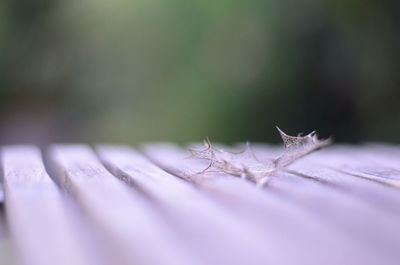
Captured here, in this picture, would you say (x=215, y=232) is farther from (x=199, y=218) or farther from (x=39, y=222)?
(x=39, y=222)

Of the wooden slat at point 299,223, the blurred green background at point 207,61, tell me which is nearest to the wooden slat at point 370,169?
the wooden slat at point 299,223

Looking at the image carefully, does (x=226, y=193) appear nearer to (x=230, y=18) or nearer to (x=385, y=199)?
(x=385, y=199)

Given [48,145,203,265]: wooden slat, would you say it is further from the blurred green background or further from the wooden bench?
the blurred green background

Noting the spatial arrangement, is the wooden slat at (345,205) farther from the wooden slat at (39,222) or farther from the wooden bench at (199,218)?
the wooden slat at (39,222)

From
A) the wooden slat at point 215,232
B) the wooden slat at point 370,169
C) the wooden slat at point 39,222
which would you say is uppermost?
the wooden slat at point 215,232

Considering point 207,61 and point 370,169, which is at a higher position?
point 207,61

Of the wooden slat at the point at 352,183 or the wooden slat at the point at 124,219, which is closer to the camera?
the wooden slat at the point at 124,219

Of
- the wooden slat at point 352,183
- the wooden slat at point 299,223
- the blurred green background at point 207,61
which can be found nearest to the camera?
the wooden slat at point 299,223

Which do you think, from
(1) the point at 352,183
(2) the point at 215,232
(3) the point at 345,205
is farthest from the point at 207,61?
(2) the point at 215,232
